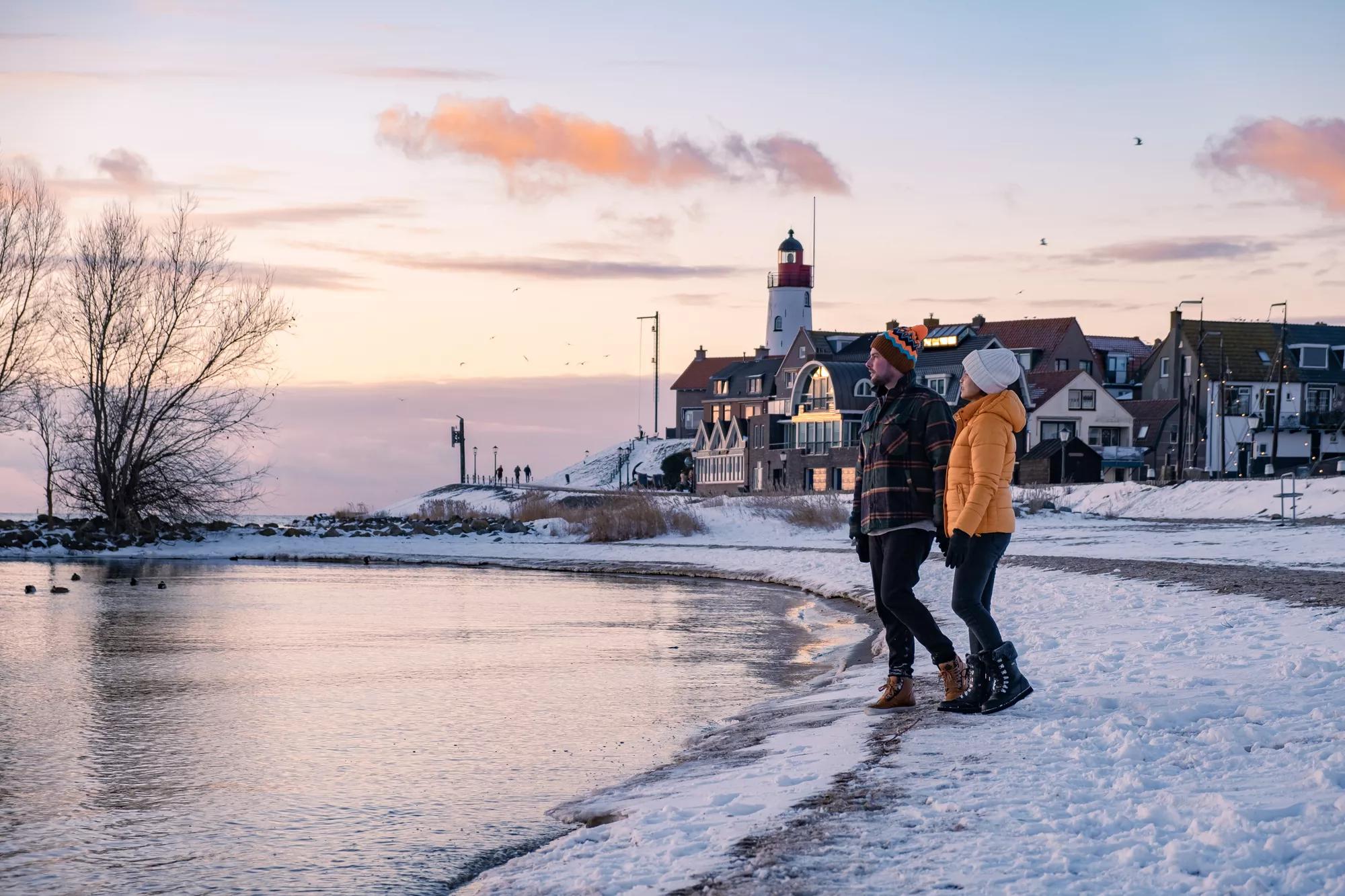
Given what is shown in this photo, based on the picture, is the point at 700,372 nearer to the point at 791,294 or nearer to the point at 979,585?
the point at 791,294

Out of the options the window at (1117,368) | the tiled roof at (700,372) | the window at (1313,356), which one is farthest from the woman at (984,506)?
the tiled roof at (700,372)

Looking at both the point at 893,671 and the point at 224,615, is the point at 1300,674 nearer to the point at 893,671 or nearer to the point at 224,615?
the point at 893,671

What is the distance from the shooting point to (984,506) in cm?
706

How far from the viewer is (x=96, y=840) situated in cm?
605

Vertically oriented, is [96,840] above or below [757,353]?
below

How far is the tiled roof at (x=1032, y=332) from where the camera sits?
80.8 metres

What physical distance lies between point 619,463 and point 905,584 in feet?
307

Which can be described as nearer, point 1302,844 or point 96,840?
point 1302,844

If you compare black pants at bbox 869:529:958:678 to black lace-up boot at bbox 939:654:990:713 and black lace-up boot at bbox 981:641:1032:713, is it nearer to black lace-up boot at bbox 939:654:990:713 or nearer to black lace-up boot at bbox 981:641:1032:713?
black lace-up boot at bbox 939:654:990:713

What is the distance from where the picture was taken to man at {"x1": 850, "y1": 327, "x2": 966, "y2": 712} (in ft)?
24.6

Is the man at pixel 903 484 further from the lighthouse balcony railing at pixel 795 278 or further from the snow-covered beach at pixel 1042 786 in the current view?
the lighthouse balcony railing at pixel 795 278

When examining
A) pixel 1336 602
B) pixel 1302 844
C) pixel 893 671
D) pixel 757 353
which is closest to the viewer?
pixel 1302 844

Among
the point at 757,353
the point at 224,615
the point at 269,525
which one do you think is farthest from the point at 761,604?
the point at 757,353

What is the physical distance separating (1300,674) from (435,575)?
21908mm
